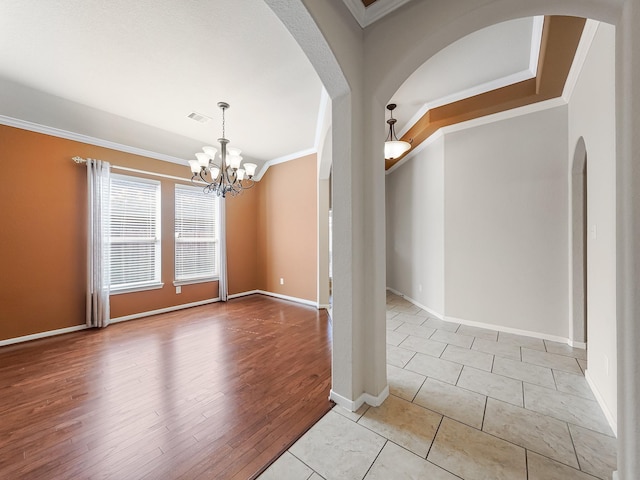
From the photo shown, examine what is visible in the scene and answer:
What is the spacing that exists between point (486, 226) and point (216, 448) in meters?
3.61

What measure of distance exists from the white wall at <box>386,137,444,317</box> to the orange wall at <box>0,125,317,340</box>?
184 centimetres

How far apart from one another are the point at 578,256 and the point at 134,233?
598 cm

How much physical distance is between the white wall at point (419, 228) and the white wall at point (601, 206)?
163cm

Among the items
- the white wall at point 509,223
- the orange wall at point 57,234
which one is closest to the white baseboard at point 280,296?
the orange wall at point 57,234

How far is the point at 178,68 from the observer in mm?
2377

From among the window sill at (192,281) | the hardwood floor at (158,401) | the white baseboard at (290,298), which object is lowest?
the hardwood floor at (158,401)

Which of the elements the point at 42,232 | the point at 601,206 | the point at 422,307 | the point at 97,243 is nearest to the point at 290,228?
the point at 422,307

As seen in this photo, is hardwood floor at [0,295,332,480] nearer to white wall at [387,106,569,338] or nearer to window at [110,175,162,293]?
window at [110,175,162,293]

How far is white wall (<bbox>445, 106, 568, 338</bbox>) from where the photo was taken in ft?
9.31

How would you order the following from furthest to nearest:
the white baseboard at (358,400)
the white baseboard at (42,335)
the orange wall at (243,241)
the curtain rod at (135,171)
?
the orange wall at (243,241) < the curtain rod at (135,171) < the white baseboard at (42,335) < the white baseboard at (358,400)

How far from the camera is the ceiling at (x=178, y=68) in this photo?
1844mm

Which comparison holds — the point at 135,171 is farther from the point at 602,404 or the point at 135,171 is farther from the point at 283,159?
the point at 602,404

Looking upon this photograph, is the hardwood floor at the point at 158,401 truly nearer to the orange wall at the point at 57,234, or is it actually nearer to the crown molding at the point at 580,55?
the orange wall at the point at 57,234

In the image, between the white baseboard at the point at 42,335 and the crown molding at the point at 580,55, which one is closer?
the crown molding at the point at 580,55
